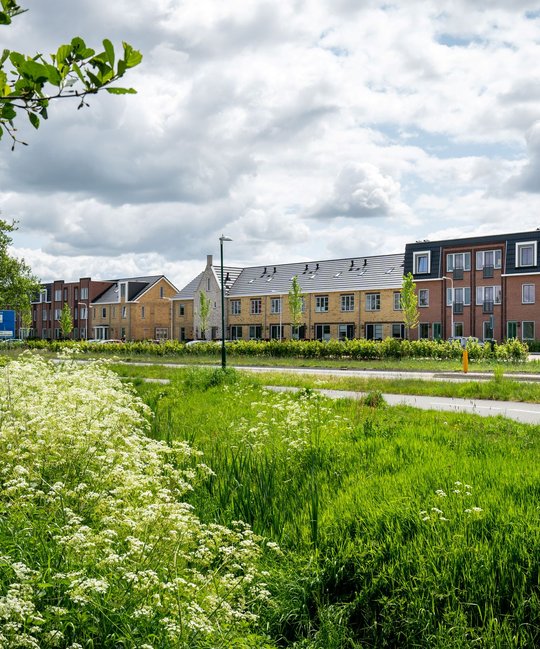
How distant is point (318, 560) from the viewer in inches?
203

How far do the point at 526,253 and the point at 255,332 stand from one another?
90.1ft

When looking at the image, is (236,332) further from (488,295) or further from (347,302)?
(488,295)

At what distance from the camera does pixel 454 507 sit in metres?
5.41

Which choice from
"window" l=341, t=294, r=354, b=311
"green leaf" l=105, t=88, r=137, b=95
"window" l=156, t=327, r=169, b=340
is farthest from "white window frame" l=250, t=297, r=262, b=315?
"green leaf" l=105, t=88, r=137, b=95

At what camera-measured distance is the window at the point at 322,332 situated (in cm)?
6044

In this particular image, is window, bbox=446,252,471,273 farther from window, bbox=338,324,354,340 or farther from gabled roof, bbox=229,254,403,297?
window, bbox=338,324,354,340

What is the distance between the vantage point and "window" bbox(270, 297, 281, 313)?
63.9m

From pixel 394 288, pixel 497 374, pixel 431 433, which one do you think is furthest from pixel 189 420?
pixel 394 288

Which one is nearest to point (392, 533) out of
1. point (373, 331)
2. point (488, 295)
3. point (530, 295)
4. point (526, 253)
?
point (530, 295)

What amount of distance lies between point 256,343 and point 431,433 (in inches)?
1281

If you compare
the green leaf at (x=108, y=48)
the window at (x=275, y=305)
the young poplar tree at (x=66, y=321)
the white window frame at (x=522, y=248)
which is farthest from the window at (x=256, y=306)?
the green leaf at (x=108, y=48)

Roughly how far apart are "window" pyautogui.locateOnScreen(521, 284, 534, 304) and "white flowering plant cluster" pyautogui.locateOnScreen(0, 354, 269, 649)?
162 feet

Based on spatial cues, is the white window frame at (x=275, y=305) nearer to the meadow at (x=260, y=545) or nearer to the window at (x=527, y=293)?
the window at (x=527, y=293)

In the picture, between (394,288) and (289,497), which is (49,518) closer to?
(289,497)
